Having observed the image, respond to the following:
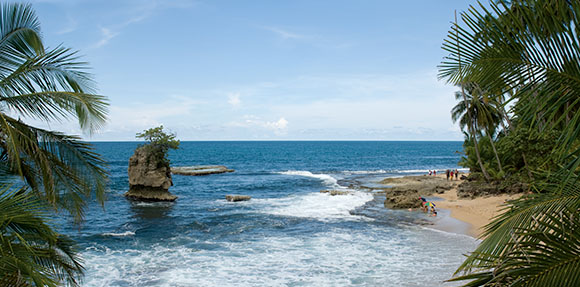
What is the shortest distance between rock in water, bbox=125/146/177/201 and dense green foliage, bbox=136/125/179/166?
140 millimetres

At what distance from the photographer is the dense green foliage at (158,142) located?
3052 centimetres

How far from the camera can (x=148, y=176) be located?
30.9 m

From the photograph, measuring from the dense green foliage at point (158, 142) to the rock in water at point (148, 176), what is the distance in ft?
0.46

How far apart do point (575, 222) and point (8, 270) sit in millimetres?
4799

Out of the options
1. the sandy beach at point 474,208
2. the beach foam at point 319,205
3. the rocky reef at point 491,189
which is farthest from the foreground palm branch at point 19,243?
the rocky reef at point 491,189

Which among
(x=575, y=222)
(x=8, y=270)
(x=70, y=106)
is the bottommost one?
(x=8, y=270)

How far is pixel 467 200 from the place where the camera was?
90.1ft

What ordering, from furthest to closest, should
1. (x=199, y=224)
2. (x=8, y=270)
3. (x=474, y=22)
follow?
(x=199, y=224) → (x=8, y=270) → (x=474, y=22)

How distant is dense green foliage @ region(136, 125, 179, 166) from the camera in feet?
100

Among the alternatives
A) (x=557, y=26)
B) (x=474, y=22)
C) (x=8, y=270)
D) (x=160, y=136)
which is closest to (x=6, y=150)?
(x=8, y=270)

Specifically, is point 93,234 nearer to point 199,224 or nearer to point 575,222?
point 199,224

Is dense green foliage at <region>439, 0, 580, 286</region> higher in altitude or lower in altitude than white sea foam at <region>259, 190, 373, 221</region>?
higher

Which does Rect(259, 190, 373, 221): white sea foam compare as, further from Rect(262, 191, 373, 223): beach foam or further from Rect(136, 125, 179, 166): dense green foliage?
Rect(136, 125, 179, 166): dense green foliage

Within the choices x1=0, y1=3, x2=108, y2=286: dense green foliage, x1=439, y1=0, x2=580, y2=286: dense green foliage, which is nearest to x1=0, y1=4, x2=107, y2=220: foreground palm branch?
x1=0, y1=3, x2=108, y2=286: dense green foliage
